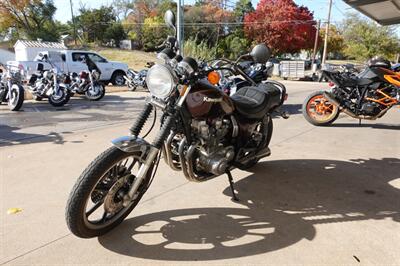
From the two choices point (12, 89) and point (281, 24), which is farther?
point (281, 24)

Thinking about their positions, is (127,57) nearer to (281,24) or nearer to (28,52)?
(28,52)

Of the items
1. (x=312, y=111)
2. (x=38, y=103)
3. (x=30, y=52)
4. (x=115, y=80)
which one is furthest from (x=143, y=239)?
(x=30, y=52)

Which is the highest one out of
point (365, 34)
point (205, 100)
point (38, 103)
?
point (365, 34)

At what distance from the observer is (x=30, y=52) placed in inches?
953

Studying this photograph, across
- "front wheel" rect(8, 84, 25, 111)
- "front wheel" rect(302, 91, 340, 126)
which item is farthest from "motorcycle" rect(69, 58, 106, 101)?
"front wheel" rect(302, 91, 340, 126)

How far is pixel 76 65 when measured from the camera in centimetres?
1377

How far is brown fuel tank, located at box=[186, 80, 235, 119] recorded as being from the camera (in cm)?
265

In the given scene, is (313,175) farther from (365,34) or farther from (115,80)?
(365,34)

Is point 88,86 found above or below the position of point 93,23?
below

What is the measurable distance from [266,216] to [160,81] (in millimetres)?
1457

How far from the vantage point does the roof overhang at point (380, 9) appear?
595cm

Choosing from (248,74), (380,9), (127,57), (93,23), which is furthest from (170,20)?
(93,23)

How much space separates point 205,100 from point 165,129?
399 millimetres

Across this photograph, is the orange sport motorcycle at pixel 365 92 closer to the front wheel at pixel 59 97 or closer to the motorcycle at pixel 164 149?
the motorcycle at pixel 164 149
